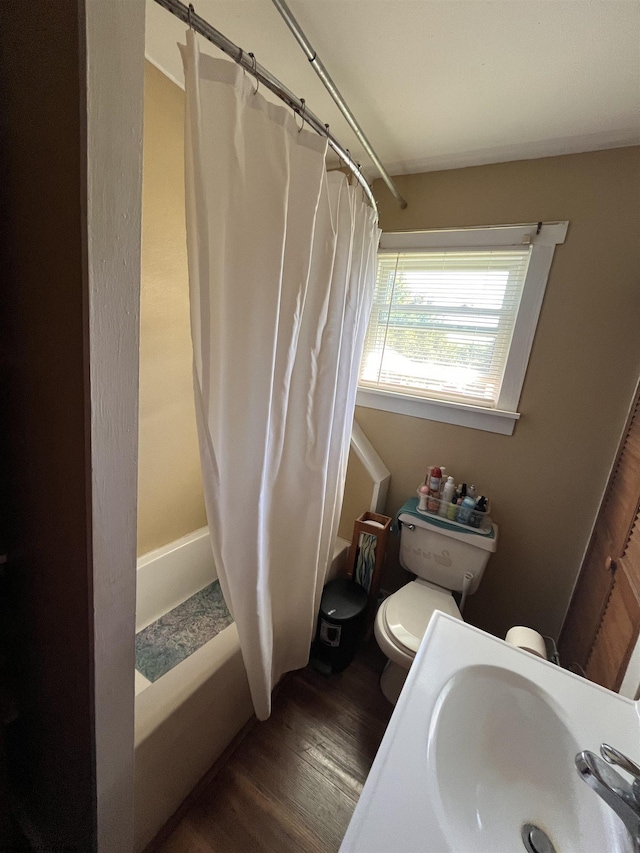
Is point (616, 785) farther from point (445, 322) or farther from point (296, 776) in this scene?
point (445, 322)

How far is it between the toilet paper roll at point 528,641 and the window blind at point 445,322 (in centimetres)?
95

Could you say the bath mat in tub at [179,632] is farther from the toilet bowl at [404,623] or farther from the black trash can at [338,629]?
the toilet bowl at [404,623]

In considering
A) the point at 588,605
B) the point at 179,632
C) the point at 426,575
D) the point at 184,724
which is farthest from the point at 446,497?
the point at 179,632

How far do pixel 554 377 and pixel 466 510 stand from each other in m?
0.70

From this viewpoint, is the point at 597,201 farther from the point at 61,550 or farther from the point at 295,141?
the point at 61,550

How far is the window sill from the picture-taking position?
61.6 inches

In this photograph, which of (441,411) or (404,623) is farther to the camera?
(441,411)

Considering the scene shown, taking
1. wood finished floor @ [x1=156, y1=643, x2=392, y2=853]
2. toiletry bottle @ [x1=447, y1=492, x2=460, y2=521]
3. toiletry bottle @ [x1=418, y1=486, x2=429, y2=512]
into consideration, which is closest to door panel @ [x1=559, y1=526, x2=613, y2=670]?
toiletry bottle @ [x1=447, y1=492, x2=460, y2=521]

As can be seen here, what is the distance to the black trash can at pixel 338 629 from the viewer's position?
4.93 feet

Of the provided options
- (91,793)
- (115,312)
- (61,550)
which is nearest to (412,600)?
(91,793)

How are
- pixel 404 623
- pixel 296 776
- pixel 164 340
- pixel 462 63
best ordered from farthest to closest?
pixel 164 340 → pixel 404 623 → pixel 296 776 → pixel 462 63

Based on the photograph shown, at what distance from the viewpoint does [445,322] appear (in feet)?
5.45

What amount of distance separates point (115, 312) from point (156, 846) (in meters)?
1.51

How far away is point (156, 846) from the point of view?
99 centimetres
